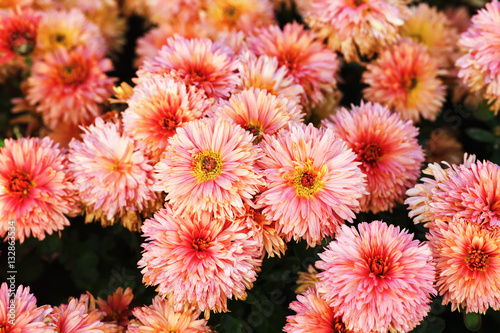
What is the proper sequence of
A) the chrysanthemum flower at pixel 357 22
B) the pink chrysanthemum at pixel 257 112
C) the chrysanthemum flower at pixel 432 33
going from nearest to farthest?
the pink chrysanthemum at pixel 257 112 < the chrysanthemum flower at pixel 357 22 < the chrysanthemum flower at pixel 432 33

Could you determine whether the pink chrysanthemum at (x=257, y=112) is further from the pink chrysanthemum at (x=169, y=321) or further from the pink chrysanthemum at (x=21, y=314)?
the pink chrysanthemum at (x=21, y=314)

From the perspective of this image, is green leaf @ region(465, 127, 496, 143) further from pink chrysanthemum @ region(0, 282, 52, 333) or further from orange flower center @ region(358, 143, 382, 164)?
pink chrysanthemum @ region(0, 282, 52, 333)

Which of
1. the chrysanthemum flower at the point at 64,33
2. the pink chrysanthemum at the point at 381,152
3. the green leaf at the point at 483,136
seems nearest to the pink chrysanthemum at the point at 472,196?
the pink chrysanthemum at the point at 381,152

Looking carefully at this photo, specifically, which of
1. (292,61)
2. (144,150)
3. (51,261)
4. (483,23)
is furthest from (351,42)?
(51,261)

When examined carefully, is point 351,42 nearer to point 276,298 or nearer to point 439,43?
point 439,43

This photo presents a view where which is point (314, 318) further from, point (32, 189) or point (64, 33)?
point (64, 33)

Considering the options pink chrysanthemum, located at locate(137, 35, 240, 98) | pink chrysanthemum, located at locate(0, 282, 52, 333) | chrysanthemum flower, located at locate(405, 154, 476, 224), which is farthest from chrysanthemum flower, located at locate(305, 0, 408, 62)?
pink chrysanthemum, located at locate(0, 282, 52, 333)

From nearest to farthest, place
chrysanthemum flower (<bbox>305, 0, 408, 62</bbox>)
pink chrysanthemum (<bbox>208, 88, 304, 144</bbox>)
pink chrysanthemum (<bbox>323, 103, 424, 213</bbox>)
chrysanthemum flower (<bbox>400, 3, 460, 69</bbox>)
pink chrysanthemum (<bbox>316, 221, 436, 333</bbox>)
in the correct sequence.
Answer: pink chrysanthemum (<bbox>316, 221, 436, 333</bbox>) < pink chrysanthemum (<bbox>208, 88, 304, 144</bbox>) < pink chrysanthemum (<bbox>323, 103, 424, 213</bbox>) < chrysanthemum flower (<bbox>305, 0, 408, 62</bbox>) < chrysanthemum flower (<bbox>400, 3, 460, 69</bbox>)
